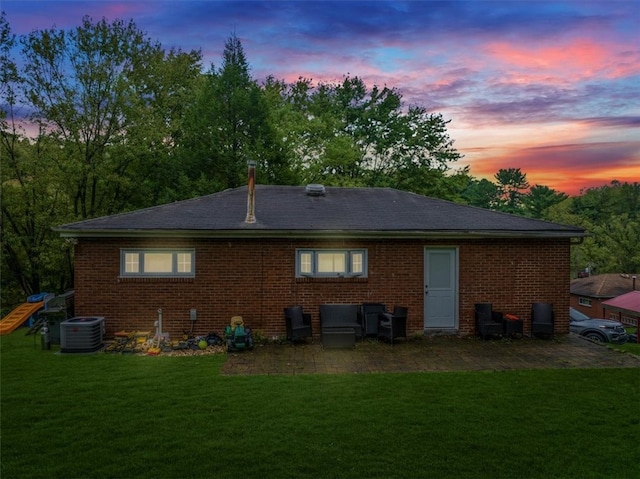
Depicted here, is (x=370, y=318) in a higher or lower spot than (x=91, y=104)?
lower

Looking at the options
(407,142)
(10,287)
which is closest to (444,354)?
(10,287)

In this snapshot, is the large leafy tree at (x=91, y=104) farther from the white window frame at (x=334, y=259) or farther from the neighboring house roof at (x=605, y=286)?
the neighboring house roof at (x=605, y=286)

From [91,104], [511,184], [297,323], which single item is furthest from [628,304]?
[511,184]

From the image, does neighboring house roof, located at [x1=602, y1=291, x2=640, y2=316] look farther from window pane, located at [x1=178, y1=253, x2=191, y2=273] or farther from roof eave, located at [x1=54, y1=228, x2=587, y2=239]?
window pane, located at [x1=178, y1=253, x2=191, y2=273]

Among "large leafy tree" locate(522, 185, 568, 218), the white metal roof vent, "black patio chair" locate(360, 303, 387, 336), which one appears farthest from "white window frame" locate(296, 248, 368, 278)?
"large leafy tree" locate(522, 185, 568, 218)

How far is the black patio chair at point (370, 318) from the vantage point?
10609 millimetres

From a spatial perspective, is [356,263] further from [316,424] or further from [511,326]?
[316,424]

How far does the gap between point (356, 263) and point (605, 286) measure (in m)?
25.1

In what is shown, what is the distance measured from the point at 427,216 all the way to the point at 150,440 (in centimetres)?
902

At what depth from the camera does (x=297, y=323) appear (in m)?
10.4

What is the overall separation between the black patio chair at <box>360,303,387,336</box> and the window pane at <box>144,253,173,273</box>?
505cm

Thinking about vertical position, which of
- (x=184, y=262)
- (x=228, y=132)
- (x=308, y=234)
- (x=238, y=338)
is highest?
(x=228, y=132)

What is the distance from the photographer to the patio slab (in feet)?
27.2

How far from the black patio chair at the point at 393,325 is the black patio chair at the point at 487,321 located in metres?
2.03
